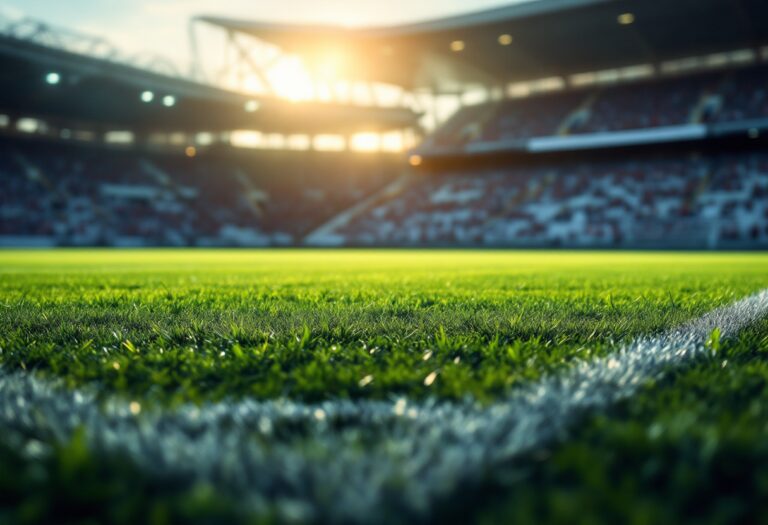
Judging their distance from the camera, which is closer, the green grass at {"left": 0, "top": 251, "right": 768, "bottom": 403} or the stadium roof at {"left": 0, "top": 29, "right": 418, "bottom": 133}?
the green grass at {"left": 0, "top": 251, "right": 768, "bottom": 403}

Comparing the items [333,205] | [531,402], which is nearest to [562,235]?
[333,205]

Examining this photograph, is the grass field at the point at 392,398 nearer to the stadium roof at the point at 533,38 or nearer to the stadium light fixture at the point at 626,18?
the stadium roof at the point at 533,38

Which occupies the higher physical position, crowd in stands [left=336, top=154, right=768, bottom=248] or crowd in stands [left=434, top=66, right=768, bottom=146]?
crowd in stands [left=434, top=66, right=768, bottom=146]

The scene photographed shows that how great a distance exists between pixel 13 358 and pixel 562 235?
2616 cm

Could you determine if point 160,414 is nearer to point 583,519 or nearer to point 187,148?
point 583,519

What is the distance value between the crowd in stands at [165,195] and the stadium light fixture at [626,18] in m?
16.5

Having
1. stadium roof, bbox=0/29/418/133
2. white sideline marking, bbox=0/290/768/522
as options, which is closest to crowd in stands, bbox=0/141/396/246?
stadium roof, bbox=0/29/418/133

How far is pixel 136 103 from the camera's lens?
29531 mm

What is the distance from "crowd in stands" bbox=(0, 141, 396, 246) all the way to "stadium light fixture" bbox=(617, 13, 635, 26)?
16.5 m

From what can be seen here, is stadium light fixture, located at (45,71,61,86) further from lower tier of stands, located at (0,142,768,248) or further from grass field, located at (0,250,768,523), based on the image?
grass field, located at (0,250,768,523)

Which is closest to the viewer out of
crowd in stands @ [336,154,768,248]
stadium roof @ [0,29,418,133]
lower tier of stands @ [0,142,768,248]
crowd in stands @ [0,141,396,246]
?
stadium roof @ [0,29,418,133]

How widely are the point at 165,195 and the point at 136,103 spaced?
5.22 m

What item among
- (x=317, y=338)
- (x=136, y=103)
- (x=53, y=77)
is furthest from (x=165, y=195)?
(x=317, y=338)

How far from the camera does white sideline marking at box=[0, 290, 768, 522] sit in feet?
2.87
